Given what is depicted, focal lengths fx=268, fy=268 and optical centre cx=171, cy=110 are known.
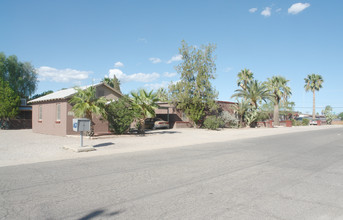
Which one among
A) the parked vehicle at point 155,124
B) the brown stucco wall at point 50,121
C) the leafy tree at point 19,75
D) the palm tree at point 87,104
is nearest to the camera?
the palm tree at point 87,104

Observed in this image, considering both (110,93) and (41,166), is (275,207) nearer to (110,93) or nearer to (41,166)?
(41,166)

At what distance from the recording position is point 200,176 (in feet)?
24.0

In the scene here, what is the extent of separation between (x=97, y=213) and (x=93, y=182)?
7.10 ft

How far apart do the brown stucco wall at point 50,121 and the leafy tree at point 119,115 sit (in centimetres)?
343

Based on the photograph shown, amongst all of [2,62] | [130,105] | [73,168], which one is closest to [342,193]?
[73,168]

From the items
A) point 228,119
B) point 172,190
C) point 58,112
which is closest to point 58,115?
point 58,112

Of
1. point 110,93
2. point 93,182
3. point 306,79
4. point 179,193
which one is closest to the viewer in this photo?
point 179,193

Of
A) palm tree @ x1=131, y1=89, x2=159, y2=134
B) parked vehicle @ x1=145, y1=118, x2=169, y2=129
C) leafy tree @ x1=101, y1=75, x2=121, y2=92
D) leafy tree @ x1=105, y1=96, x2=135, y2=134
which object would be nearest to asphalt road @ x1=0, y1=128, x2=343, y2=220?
leafy tree @ x1=105, y1=96, x2=135, y2=134

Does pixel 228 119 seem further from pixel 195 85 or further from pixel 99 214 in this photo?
pixel 99 214

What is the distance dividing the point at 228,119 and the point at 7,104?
2432 centimetres

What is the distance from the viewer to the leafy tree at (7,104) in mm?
27500

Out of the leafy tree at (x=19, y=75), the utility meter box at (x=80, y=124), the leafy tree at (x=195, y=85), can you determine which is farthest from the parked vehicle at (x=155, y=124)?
the leafy tree at (x=19, y=75)

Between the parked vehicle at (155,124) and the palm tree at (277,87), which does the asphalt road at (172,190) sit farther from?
the palm tree at (277,87)

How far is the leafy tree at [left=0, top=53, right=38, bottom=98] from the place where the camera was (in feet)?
124
